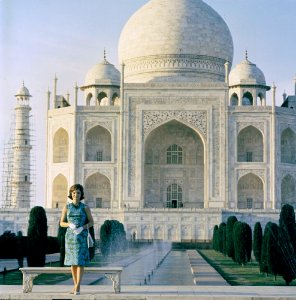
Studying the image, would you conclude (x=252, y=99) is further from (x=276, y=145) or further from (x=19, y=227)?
(x=19, y=227)

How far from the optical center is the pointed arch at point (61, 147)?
2939 cm

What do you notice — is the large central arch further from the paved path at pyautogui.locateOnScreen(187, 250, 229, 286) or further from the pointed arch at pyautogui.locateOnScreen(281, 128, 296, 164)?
the paved path at pyautogui.locateOnScreen(187, 250, 229, 286)

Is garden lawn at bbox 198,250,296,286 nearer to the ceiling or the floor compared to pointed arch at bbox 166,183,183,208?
nearer to the floor

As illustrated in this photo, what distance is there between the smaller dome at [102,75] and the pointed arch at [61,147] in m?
2.70

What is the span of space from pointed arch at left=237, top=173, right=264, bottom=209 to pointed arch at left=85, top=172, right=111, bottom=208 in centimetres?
479

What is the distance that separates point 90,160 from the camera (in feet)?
94.6

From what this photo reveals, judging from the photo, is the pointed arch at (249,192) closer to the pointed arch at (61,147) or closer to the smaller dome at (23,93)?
the pointed arch at (61,147)

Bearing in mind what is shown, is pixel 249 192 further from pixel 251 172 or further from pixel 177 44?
pixel 177 44

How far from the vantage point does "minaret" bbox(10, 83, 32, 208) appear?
29844 millimetres

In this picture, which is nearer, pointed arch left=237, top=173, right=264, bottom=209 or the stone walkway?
the stone walkway

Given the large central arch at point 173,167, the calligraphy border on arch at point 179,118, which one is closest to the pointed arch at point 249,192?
the large central arch at point 173,167

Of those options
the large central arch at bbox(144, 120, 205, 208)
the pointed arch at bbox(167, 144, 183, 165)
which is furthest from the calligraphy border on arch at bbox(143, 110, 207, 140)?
the pointed arch at bbox(167, 144, 183, 165)

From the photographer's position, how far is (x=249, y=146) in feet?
94.4

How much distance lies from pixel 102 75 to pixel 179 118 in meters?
4.62
